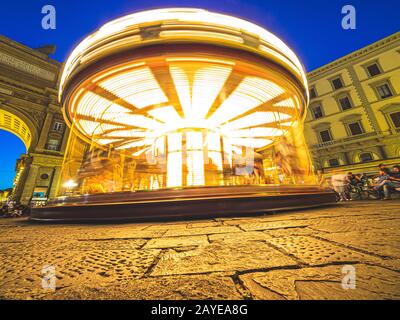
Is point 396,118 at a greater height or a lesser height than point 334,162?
greater

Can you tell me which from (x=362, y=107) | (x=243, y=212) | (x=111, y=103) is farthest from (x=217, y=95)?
(x=362, y=107)

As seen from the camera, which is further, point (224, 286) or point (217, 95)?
point (217, 95)

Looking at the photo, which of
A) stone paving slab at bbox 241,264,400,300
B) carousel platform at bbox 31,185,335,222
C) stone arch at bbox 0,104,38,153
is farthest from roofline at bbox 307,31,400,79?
stone arch at bbox 0,104,38,153

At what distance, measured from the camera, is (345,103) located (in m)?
20.4

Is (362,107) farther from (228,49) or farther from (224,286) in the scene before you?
(224,286)

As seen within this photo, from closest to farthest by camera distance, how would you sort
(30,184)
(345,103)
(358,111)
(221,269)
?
(221,269) → (30,184) → (358,111) → (345,103)

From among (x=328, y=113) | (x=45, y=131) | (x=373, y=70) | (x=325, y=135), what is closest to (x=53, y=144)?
(x=45, y=131)

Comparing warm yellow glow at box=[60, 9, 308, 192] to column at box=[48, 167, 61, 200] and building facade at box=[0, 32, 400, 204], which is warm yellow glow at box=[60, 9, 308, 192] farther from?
building facade at box=[0, 32, 400, 204]

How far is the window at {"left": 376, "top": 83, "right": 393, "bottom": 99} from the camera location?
18.1 meters

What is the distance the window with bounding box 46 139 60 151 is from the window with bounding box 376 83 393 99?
3402 centimetres

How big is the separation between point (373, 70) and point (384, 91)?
2.66 metres

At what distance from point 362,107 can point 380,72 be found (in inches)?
149

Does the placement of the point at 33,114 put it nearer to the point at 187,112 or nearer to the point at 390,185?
the point at 187,112
